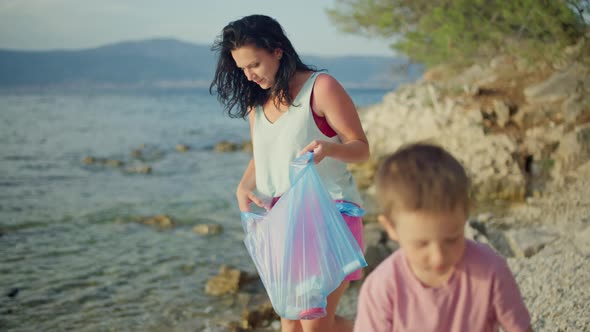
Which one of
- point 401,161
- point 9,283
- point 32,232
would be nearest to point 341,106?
point 401,161

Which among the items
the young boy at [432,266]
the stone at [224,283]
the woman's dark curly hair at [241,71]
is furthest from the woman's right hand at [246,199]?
the stone at [224,283]

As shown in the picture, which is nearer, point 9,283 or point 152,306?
point 152,306

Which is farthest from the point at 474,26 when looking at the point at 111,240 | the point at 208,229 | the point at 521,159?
the point at 111,240

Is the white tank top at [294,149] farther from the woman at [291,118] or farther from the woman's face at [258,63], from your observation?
the woman's face at [258,63]

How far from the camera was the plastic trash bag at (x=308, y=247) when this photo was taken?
7.99 feet

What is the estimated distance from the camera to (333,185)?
268cm

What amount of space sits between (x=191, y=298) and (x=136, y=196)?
5.44 meters

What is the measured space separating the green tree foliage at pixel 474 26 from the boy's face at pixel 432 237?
298 inches

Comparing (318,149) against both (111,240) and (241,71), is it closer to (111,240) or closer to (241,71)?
(241,71)

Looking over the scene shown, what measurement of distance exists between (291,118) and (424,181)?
1179 millimetres

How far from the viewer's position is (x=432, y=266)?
1.65 m

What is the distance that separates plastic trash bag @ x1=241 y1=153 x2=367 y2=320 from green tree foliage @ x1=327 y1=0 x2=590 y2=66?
705 cm

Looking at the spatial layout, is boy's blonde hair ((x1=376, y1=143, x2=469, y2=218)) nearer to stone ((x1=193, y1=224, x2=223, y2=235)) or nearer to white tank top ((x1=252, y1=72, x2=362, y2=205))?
white tank top ((x1=252, y1=72, x2=362, y2=205))

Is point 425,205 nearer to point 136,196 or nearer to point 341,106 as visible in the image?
point 341,106
